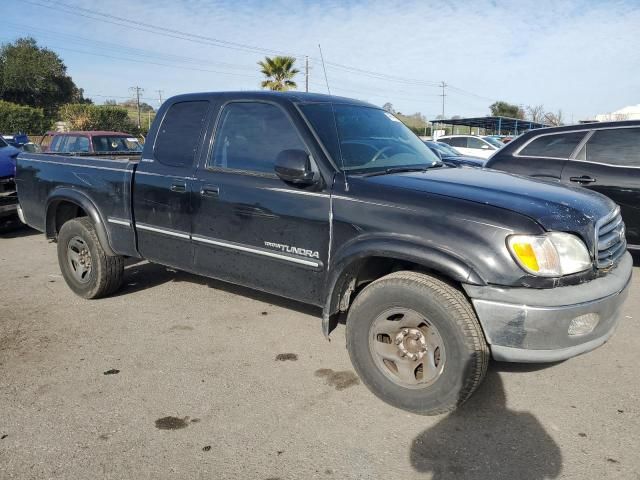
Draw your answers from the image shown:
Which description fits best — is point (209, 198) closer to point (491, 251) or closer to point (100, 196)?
point (100, 196)

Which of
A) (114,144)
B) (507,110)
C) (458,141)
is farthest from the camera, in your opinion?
(507,110)

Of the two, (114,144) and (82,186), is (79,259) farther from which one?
(114,144)

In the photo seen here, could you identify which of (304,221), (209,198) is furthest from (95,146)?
(304,221)

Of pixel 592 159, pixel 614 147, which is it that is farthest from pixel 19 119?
pixel 614 147

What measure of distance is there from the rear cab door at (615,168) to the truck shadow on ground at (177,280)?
11.4 feet

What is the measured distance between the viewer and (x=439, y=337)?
2830 millimetres

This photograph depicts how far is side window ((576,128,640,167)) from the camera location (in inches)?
224

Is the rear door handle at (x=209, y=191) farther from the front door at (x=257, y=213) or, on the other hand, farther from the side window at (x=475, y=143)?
the side window at (x=475, y=143)

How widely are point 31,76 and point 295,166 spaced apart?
54433 mm

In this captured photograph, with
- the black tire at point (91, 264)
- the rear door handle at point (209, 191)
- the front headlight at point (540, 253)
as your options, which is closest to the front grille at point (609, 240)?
the front headlight at point (540, 253)

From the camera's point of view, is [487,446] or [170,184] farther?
[170,184]

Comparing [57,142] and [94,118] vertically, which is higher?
[94,118]

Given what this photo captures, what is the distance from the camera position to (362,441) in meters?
2.75

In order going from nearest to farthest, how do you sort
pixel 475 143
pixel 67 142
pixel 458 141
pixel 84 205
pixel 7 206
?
pixel 84 205
pixel 7 206
pixel 67 142
pixel 475 143
pixel 458 141
